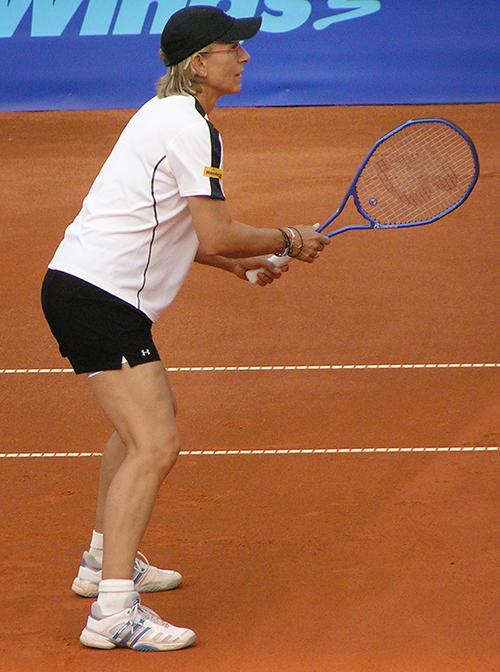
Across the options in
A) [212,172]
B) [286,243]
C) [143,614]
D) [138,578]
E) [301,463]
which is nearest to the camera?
[212,172]

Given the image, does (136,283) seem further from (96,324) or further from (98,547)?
(98,547)

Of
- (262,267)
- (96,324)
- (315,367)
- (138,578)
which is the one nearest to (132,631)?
(138,578)

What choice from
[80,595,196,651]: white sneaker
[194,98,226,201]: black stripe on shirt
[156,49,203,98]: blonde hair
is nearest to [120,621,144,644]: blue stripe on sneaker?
[80,595,196,651]: white sneaker

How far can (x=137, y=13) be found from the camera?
13836 mm

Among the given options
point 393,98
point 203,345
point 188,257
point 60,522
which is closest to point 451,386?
point 203,345

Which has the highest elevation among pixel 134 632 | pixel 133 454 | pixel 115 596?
pixel 133 454

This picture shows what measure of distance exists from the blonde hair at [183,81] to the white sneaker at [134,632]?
1599 millimetres

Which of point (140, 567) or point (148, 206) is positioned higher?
point (148, 206)

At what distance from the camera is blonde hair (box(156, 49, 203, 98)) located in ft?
14.4

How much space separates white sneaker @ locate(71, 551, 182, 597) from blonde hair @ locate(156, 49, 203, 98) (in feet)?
5.29

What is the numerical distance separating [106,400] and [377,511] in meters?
1.56

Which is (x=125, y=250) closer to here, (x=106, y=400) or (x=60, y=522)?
(x=106, y=400)

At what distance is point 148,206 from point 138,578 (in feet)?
4.47

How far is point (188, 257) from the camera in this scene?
14.8ft
